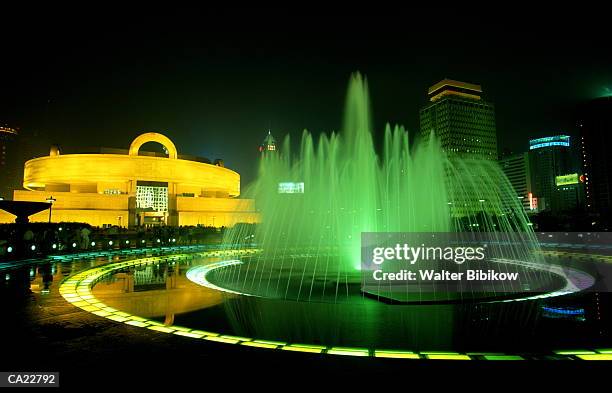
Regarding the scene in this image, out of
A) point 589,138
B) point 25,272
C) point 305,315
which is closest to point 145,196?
point 25,272

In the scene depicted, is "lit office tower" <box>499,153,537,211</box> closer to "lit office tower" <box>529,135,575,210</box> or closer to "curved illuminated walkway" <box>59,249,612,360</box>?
"lit office tower" <box>529,135,575,210</box>

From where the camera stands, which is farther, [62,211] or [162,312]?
[62,211]

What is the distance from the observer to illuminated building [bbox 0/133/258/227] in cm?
6003

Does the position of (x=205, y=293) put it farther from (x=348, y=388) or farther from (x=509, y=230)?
(x=509, y=230)

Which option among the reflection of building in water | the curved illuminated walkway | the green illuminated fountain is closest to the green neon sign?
the green illuminated fountain

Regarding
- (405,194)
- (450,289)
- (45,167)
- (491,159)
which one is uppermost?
(491,159)

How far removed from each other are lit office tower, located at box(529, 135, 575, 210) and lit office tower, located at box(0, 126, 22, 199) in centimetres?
19137

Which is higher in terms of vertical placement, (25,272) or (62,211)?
(62,211)

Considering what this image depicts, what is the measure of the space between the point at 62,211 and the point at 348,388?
6376 centimetres

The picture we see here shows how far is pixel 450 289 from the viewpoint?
12320mm

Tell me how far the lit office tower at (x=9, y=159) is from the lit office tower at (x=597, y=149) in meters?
185

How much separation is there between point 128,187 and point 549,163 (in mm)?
152772

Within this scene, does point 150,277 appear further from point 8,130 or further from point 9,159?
point 8,130

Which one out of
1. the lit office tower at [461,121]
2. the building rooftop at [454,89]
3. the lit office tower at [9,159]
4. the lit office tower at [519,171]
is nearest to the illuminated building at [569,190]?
the lit office tower at [519,171]
